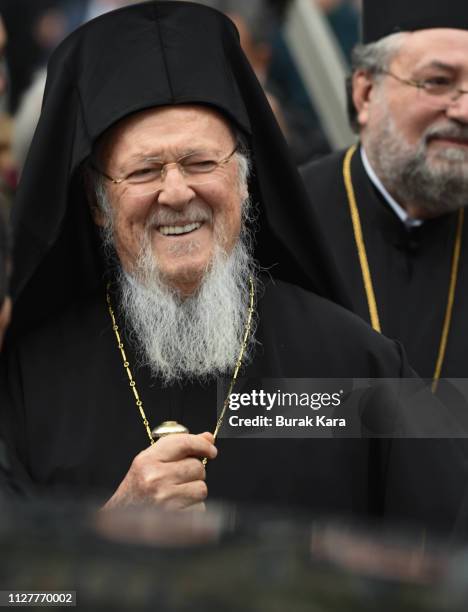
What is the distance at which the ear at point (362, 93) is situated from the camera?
574 centimetres

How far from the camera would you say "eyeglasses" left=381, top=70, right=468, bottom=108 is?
5301 mm

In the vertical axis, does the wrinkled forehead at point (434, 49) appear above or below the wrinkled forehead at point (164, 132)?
below

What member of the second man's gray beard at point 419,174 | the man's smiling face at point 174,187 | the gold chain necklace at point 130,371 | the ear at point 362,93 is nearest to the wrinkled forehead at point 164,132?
the man's smiling face at point 174,187

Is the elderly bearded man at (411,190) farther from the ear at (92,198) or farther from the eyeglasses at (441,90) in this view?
the ear at (92,198)

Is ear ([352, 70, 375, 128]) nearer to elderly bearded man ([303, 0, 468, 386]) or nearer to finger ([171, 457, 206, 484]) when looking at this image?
elderly bearded man ([303, 0, 468, 386])

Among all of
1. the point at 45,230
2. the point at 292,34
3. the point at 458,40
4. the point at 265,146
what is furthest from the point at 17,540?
the point at 292,34

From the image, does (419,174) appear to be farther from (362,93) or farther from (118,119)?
(118,119)

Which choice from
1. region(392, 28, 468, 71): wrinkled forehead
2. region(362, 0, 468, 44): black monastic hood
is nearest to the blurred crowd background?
region(362, 0, 468, 44): black monastic hood

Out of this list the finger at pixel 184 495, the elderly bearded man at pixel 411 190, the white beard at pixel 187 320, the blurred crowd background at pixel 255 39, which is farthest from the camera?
the blurred crowd background at pixel 255 39

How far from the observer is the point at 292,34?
295 inches

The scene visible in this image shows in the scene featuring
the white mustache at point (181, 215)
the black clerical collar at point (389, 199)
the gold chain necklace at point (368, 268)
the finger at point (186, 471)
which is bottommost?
the gold chain necklace at point (368, 268)

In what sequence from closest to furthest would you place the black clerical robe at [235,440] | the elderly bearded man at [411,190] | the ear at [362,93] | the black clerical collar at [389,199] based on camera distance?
the black clerical robe at [235,440] < the elderly bearded man at [411,190] < the black clerical collar at [389,199] < the ear at [362,93]

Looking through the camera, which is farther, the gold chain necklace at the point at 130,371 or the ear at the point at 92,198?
the ear at the point at 92,198

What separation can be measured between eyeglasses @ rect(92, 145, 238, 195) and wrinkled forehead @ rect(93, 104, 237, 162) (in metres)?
0.02
